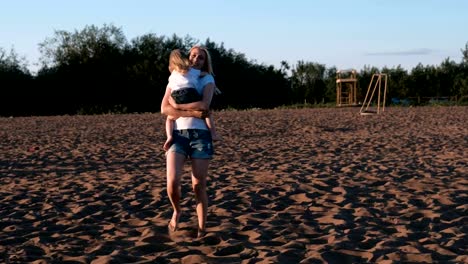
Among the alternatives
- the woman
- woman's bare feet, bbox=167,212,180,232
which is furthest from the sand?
the woman

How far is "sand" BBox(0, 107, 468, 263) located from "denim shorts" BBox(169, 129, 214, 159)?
0.67 m

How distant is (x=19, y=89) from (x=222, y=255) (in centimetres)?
3975

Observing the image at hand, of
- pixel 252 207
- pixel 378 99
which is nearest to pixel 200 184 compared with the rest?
pixel 252 207

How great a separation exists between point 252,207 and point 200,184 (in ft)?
4.73

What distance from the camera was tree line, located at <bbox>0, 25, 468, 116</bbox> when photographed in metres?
40.8

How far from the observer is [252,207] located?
5602 millimetres

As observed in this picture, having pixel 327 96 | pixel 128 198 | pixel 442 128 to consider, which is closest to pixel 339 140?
pixel 442 128

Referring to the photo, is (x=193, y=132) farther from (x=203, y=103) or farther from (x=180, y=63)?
(x=180, y=63)

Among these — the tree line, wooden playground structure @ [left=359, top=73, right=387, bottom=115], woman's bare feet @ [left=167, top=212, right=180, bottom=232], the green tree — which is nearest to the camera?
woman's bare feet @ [left=167, top=212, right=180, bottom=232]

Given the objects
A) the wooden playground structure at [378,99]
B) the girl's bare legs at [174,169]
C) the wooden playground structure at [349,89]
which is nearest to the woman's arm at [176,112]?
the girl's bare legs at [174,169]

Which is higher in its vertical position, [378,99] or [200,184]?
[378,99]

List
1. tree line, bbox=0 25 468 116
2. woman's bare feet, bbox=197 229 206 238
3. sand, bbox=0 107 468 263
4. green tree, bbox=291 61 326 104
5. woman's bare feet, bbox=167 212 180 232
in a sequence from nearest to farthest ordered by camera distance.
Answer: sand, bbox=0 107 468 263, woman's bare feet, bbox=197 229 206 238, woman's bare feet, bbox=167 212 180 232, tree line, bbox=0 25 468 116, green tree, bbox=291 61 326 104

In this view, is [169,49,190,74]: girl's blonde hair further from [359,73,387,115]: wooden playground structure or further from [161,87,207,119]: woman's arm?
[359,73,387,115]: wooden playground structure

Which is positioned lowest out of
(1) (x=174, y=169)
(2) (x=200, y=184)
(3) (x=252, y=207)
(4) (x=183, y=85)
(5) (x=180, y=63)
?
(3) (x=252, y=207)
